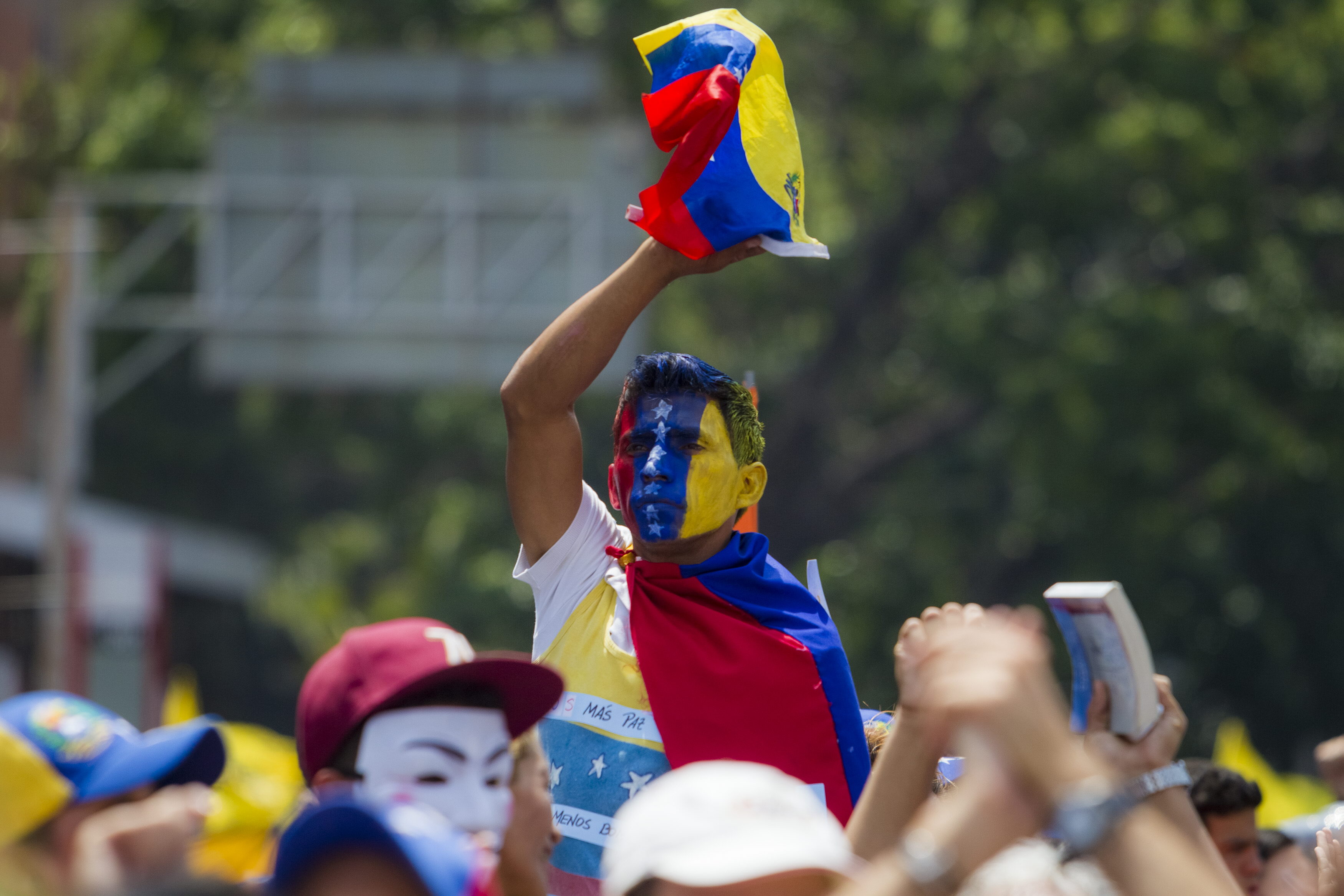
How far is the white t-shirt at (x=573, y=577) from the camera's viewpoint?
10.2 feet

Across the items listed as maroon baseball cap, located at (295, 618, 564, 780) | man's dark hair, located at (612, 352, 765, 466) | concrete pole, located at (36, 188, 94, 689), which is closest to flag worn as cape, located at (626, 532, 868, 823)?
man's dark hair, located at (612, 352, 765, 466)

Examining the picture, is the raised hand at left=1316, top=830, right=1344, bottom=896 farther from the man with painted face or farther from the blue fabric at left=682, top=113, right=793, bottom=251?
the blue fabric at left=682, top=113, right=793, bottom=251

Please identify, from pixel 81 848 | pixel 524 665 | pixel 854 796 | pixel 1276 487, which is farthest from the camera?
pixel 1276 487

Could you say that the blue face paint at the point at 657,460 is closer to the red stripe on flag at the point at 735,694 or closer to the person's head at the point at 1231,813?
the red stripe on flag at the point at 735,694

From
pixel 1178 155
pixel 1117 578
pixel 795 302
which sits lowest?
pixel 1117 578

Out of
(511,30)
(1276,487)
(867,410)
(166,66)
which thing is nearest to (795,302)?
(867,410)

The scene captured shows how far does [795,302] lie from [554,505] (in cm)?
1543

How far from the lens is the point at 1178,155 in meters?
15.2

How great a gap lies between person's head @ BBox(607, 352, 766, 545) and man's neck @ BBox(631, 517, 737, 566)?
1 centimetres

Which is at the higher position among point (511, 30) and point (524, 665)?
point (511, 30)

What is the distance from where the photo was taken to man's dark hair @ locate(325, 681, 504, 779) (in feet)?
7.09

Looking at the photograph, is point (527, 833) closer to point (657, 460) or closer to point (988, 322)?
point (657, 460)

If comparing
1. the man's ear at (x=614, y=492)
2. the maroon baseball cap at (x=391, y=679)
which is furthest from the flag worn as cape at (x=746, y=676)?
the maroon baseball cap at (x=391, y=679)

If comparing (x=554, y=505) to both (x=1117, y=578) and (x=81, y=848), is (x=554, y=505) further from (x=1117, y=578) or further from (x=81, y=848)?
(x=1117, y=578)
